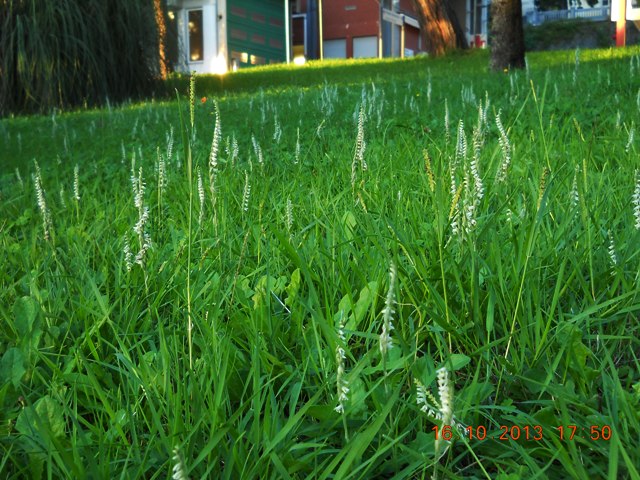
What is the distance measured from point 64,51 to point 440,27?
11.9 metres

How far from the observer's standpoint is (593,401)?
1.54 meters

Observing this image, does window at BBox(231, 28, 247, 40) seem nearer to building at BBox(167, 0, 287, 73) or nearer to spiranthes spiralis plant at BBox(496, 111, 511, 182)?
building at BBox(167, 0, 287, 73)

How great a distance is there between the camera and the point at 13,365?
1.78 m

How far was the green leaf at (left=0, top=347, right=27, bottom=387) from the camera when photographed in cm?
176

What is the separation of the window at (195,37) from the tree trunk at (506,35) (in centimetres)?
1829

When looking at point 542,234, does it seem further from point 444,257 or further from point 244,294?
point 244,294

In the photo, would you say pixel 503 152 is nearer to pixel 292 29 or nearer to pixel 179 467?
pixel 179 467

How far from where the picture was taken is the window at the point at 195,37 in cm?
2848

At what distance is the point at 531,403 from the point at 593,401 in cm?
14

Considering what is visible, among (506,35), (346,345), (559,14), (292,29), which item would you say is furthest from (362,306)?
(559,14)

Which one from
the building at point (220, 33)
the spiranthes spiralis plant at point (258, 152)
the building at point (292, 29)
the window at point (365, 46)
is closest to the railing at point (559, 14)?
the building at point (292, 29)

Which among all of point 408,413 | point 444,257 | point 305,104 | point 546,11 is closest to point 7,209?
point 444,257

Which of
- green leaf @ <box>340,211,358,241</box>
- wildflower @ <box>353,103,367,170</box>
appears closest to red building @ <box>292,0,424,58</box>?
wildflower @ <box>353,103,367,170</box>

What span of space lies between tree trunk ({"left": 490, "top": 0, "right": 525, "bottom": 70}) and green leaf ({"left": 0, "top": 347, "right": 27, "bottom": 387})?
11.3 m
